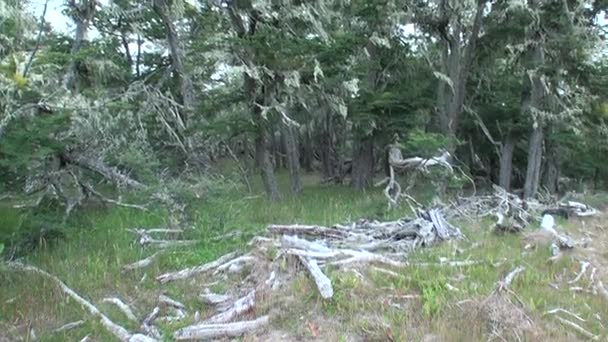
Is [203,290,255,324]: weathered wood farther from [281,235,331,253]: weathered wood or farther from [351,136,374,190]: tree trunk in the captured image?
[351,136,374,190]: tree trunk

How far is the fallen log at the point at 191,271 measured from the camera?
5.62 meters

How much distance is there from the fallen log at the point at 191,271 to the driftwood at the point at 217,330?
1.29 meters

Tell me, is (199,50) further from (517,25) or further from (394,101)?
(517,25)

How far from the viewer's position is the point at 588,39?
12320 mm

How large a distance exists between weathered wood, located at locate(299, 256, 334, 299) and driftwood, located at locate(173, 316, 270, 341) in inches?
21.9

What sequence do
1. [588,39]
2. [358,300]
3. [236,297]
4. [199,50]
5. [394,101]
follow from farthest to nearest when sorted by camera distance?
[394,101]
[588,39]
[199,50]
[236,297]
[358,300]

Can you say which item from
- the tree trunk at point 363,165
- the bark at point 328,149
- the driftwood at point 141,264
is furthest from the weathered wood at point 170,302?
the bark at point 328,149

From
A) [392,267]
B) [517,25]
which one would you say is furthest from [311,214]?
[517,25]

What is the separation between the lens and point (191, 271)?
18.9 feet

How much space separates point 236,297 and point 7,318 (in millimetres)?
1900

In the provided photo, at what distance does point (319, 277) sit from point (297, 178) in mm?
9006

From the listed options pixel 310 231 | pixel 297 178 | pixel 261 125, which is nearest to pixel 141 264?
pixel 310 231

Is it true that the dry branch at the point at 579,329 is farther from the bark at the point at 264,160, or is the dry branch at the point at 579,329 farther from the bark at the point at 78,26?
the bark at the point at 78,26

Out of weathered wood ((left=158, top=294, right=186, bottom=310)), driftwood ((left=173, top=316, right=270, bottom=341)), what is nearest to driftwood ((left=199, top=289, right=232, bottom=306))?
weathered wood ((left=158, top=294, right=186, bottom=310))
